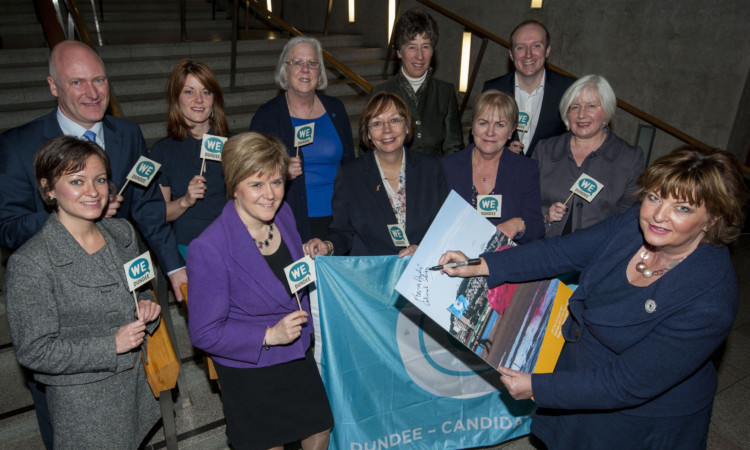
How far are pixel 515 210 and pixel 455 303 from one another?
111cm

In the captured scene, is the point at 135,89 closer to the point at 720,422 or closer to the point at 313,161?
the point at 313,161

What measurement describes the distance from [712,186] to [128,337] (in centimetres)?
212

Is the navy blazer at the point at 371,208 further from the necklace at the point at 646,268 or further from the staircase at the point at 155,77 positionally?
the staircase at the point at 155,77

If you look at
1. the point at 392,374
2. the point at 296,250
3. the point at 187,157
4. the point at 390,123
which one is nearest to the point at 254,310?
the point at 296,250

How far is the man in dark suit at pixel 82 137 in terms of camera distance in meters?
2.14

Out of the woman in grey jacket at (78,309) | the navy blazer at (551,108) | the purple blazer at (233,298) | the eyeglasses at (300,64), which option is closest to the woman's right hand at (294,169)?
the eyeglasses at (300,64)

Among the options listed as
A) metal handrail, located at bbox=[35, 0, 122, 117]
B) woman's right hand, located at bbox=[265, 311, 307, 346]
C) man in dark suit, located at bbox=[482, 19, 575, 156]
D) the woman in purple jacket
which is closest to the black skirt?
the woman in purple jacket

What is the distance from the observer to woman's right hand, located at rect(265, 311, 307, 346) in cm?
200

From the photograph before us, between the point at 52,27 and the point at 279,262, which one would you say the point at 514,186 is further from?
the point at 52,27

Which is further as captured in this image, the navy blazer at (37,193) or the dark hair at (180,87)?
the dark hair at (180,87)

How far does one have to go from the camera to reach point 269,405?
2.14 meters

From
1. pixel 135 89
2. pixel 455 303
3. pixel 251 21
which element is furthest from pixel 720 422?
pixel 251 21

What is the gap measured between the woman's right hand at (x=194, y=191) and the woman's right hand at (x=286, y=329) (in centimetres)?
103

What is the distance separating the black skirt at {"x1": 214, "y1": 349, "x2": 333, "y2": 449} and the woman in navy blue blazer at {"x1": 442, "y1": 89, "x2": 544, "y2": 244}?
1401 mm
